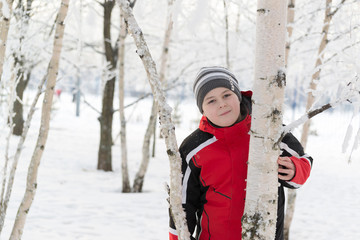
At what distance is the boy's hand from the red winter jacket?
14cm

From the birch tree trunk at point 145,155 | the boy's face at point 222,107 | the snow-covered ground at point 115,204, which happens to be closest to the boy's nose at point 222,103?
the boy's face at point 222,107

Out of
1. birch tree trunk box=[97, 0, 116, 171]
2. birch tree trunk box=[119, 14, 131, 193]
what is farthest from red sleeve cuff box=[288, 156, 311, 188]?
birch tree trunk box=[97, 0, 116, 171]

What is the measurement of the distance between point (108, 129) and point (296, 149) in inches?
218

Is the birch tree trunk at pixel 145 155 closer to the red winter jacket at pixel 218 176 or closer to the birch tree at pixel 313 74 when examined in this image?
the birch tree at pixel 313 74

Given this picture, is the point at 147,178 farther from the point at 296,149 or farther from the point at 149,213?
the point at 296,149

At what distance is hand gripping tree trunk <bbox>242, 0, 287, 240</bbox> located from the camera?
3.29ft

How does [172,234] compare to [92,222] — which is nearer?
[172,234]

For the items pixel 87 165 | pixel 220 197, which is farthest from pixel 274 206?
pixel 87 165

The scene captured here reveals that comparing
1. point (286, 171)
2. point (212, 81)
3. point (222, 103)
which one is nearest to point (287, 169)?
point (286, 171)

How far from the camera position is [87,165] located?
288 inches

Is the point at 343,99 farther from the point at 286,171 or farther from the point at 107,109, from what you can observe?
the point at 107,109

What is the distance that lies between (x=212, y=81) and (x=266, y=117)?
21.5 inches

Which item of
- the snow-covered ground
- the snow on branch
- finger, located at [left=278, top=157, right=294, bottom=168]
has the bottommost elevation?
the snow-covered ground

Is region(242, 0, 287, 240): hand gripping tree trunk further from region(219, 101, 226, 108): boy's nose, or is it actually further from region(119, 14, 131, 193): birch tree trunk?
region(119, 14, 131, 193): birch tree trunk
